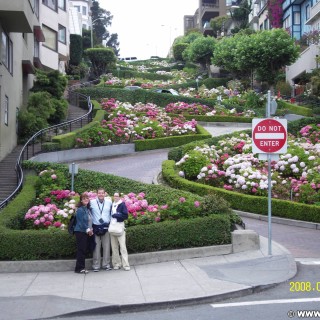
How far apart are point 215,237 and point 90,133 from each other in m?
16.4

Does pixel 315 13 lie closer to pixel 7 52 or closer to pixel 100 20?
pixel 7 52

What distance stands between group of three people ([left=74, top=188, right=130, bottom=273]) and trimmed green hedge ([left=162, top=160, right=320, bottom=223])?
6.46 m

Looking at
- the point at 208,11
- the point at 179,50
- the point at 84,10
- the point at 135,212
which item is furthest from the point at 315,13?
the point at 84,10

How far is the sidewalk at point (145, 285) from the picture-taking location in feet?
29.1

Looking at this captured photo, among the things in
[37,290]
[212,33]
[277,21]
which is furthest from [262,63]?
[212,33]

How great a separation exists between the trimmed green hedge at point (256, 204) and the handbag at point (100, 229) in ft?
22.0

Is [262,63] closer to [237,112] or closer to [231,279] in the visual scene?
[237,112]

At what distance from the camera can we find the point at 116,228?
1149 centimetres

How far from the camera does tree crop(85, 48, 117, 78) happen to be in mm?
70500

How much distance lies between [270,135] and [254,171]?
23.0ft

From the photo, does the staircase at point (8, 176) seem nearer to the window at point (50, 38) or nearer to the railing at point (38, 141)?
the railing at point (38, 141)

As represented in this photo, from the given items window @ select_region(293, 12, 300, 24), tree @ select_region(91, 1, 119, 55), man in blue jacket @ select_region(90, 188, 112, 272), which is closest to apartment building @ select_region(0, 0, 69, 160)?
man in blue jacket @ select_region(90, 188, 112, 272)

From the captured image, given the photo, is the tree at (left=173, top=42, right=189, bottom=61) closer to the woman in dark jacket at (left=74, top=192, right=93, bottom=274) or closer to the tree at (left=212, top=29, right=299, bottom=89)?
the tree at (left=212, top=29, right=299, bottom=89)

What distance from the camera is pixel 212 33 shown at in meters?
96.6
